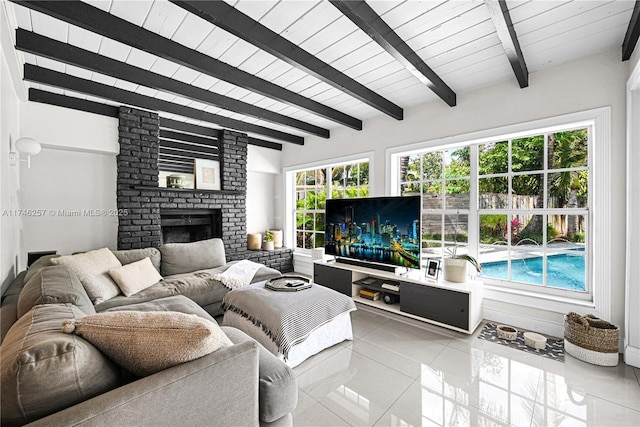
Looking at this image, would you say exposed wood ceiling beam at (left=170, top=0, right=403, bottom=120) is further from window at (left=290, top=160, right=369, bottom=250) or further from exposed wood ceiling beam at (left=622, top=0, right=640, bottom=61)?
exposed wood ceiling beam at (left=622, top=0, right=640, bottom=61)

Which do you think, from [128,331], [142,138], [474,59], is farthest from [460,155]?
[142,138]

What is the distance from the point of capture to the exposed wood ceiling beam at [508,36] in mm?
1658

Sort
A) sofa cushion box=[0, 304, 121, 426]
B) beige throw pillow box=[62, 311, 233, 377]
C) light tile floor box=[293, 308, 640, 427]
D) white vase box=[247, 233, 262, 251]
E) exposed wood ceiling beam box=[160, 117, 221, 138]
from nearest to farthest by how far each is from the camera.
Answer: sofa cushion box=[0, 304, 121, 426]
beige throw pillow box=[62, 311, 233, 377]
light tile floor box=[293, 308, 640, 427]
exposed wood ceiling beam box=[160, 117, 221, 138]
white vase box=[247, 233, 262, 251]

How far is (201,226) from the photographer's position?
451cm

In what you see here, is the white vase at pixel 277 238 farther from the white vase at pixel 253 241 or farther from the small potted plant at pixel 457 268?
the small potted plant at pixel 457 268

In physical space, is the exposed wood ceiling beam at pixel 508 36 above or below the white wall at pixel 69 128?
above

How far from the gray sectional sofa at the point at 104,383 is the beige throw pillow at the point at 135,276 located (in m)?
1.09

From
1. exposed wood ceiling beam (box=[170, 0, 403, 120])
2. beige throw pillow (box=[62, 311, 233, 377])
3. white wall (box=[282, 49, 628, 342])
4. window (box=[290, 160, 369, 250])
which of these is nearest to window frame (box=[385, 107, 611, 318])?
white wall (box=[282, 49, 628, 342])

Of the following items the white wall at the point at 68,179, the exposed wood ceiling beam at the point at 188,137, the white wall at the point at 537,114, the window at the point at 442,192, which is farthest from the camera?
the exposed wood ceiling beam at the point at 188,137

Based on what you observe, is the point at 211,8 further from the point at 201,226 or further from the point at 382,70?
the point at 201,226

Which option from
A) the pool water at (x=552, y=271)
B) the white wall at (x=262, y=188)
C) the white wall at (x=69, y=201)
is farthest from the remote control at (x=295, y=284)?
the white wall at (x=262, y=188)

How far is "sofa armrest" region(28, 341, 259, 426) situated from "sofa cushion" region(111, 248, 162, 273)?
8.34ft

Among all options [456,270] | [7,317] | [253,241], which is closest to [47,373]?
[7,317]

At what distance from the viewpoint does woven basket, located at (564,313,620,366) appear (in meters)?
2.07
